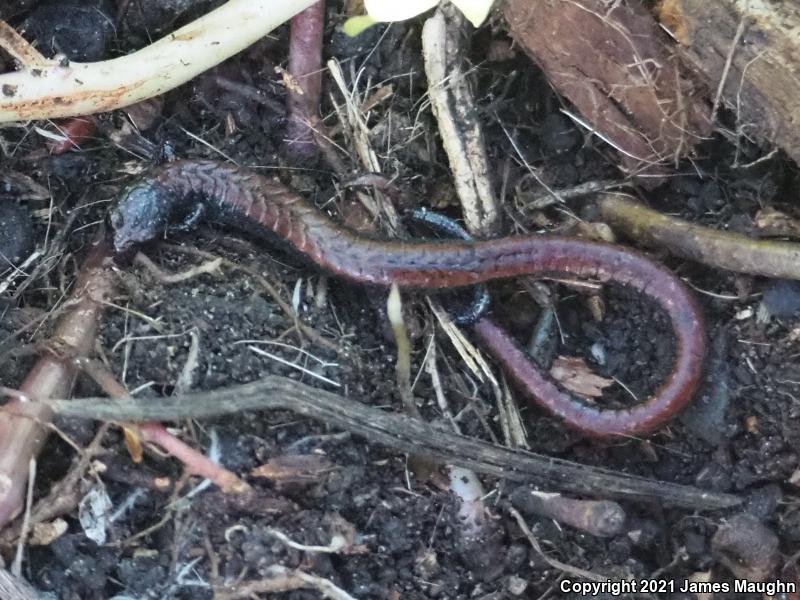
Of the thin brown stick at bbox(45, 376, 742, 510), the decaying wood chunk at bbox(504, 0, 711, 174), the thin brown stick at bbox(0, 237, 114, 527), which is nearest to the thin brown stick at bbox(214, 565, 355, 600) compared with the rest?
the thin brown stick at bbox(45, 376, 742, 510)

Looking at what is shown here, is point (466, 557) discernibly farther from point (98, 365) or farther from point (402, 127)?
point (402, 127)

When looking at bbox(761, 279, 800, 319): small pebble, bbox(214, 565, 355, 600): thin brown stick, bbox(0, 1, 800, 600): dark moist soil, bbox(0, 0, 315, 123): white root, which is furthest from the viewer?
bbox(761, 279, 800, 319): small pebble

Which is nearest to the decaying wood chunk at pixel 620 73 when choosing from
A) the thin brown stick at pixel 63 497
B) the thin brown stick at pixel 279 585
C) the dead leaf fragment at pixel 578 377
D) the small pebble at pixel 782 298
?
the small pebble at pixel 782 298

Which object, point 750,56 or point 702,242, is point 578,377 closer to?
point 702,242

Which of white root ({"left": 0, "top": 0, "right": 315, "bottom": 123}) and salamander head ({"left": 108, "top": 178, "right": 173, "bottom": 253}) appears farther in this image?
salamander head ({"left": 108, "top": 178, "right": 173, "bottom": 253})

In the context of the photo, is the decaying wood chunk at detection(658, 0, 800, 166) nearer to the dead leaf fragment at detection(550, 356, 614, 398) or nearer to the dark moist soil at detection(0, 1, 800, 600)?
the dark moist soil at detection(0, 1, 800, 600)

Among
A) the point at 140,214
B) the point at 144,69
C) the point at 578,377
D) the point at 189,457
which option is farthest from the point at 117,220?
the point at 578,377

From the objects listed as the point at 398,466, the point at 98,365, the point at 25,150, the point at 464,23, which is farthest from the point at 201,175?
the point at 398,466
